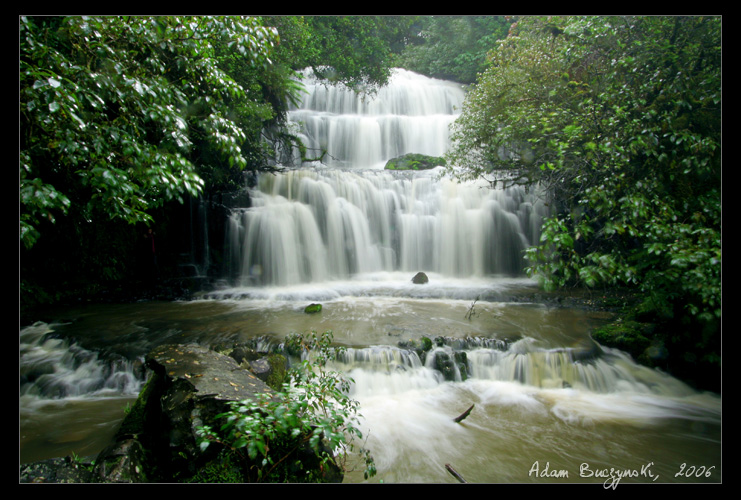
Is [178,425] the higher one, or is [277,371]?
[178,425]

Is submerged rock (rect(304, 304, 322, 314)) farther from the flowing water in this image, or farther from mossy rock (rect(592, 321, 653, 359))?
mossy rock (rect(592, 321, 653, 359))

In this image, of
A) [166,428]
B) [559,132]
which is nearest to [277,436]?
[166,428]

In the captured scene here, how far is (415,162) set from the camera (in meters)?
13.3

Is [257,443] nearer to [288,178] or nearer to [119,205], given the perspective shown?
[119,205]

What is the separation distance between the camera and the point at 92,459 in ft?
9.54

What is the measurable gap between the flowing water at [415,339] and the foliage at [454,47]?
854 centimetres

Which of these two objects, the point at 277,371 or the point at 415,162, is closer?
the point at 277,371

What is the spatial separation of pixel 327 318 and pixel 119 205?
404 cm

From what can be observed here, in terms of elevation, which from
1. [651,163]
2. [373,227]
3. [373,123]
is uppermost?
[373,123]

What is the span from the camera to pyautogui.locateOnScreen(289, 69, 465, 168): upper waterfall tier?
14984 mm

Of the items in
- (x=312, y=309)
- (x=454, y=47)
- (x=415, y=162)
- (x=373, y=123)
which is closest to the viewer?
(x=312, y=309)

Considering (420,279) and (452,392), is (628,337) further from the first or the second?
(420,279)

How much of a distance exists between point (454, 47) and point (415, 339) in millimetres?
16973

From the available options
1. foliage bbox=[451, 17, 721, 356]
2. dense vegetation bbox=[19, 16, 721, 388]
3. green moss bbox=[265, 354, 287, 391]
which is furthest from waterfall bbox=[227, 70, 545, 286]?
foliage bbox=[451, 17, 721, 356]
